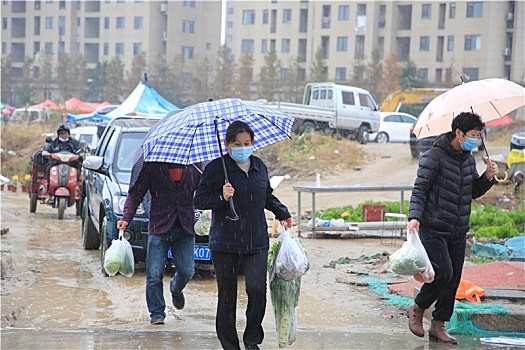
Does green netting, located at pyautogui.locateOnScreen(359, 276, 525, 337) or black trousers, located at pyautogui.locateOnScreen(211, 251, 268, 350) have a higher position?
black trousers, located at pyautogui.locateOnScreen(211, 251, 268, 350)

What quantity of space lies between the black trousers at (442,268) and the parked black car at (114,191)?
12.5 feet

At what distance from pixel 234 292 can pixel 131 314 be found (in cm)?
242

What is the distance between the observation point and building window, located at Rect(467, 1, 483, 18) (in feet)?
230

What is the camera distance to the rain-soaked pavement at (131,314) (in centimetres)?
698

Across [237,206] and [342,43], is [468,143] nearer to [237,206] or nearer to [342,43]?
[237,206]

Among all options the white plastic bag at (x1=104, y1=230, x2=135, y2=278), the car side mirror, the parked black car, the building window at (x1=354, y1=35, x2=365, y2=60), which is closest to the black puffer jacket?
the white plastic bag at (x1=104, y1=230, x2=135, y2=278)

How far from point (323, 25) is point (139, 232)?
230 ft

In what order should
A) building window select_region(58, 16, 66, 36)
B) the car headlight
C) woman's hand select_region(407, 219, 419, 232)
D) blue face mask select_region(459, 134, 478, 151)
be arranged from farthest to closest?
1. building window select_region(58, 16, 66, 36)
2. the car headlight
3. blue face mask select_region(459, 134, 478, 151)
4. woman's hand select_region(407, 219, 419, 232)

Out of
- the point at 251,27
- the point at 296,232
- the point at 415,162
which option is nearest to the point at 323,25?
the point at 251,27

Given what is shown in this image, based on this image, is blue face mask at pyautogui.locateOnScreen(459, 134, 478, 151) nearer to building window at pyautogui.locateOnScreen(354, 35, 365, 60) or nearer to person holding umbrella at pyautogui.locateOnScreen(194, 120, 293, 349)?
person holding umbrella at pyautogui.locateOnScreen(194, 120, 293, 349)

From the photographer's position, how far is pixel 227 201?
241 inches

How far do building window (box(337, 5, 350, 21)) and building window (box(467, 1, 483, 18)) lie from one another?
36.7 ft

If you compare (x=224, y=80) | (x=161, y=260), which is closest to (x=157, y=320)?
(x=161, y=260)

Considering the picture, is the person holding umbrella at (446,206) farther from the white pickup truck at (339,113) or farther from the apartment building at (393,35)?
the apartment building at (393,35)
